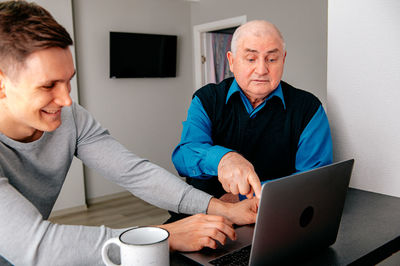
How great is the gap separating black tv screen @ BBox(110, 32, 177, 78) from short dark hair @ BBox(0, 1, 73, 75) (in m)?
3.42

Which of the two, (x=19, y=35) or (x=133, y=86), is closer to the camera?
(x=19, y=35)

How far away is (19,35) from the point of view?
2.67 ft

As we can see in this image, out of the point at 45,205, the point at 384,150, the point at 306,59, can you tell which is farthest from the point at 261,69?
the point at 306,59

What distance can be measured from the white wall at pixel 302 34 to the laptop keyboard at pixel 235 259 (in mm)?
2862

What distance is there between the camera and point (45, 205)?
115cm

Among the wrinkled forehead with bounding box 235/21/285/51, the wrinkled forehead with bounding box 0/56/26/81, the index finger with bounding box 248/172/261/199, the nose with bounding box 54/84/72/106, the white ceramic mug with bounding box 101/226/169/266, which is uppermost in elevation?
the wrinkled forehead with bounding box 235/21/285/51

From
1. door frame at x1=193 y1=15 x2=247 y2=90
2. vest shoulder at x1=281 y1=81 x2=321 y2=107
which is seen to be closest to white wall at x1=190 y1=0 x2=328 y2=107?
door frame at x1=193 y1=15 x2=247 y2=90

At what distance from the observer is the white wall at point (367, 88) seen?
49.6 inches

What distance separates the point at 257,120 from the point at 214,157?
487 mm

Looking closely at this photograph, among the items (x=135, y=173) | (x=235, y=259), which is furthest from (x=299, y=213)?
(x=135, y=173)

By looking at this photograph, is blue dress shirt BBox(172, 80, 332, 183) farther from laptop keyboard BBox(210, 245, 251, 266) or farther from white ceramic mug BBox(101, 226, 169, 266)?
Result: white ceramic mug BBox(101, 226, 169, 266)

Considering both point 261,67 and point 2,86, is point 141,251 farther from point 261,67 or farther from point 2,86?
point 261,67

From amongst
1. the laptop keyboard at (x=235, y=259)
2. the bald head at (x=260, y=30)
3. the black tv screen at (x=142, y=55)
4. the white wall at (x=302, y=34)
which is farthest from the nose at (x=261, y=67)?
the black tv screen at (x=142, y=55)

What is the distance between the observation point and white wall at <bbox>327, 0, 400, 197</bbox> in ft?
4.13
